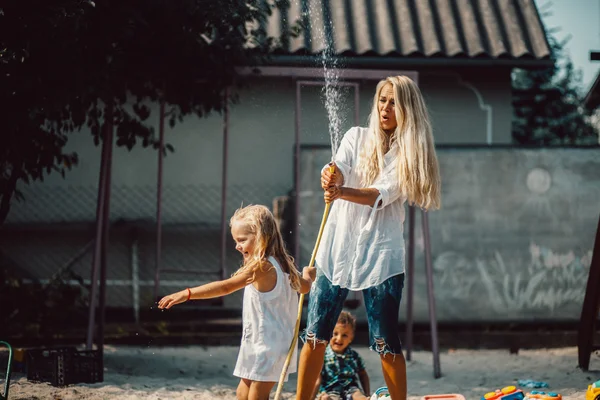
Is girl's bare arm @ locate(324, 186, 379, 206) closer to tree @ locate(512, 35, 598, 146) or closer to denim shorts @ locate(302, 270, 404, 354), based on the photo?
denim shorts @ locate(302, 270, 404, 354)

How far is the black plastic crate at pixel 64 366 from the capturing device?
585 centimetres

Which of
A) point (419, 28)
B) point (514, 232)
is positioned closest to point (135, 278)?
point (514, 232)

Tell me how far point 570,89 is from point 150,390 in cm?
1406

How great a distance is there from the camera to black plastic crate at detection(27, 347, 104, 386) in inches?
230

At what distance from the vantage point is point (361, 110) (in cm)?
860

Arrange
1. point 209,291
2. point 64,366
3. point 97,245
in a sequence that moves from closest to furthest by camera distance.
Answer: point 209,291 → point 64,366 → point 97,245

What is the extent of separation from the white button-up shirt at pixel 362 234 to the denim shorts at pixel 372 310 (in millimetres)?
46

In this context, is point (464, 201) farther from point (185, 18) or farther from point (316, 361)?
point (316, 361)

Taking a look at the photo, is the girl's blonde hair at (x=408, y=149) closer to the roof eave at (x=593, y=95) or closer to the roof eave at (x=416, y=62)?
the roof eave at (x=416, y=62)

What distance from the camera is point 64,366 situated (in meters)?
5.86

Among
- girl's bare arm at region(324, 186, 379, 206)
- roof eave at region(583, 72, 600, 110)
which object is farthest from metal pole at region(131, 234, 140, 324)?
roof eave at region(583, 72, 600, 110)

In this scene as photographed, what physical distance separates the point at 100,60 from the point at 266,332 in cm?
308

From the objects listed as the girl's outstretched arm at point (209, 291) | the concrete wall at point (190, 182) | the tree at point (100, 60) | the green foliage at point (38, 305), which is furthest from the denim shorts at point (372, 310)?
the concrete wall at point (190, 182)

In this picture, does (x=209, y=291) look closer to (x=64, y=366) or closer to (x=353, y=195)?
(x=353, y=195)
